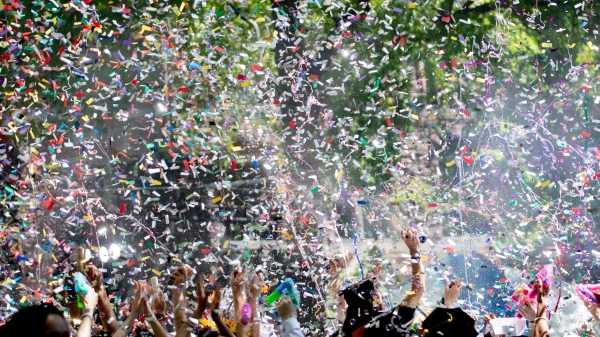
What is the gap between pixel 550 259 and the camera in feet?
34.3

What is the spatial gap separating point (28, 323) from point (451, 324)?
216 cm

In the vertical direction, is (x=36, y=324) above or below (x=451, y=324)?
above

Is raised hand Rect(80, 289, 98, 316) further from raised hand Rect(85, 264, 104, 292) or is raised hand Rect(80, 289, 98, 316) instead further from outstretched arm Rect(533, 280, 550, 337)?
outstretched arm Rect(533, 280, 550, 337)

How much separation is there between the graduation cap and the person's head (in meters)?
1.95

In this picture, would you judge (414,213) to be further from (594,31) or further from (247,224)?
(594,31)

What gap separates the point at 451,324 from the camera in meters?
3.52

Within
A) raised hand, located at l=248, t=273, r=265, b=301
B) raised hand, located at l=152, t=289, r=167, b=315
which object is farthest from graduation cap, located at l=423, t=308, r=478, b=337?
raised hand, located at l=152, t=289, r=167, b=315

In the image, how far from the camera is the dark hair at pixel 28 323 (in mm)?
2301

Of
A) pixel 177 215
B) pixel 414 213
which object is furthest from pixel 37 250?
pixel 414 213

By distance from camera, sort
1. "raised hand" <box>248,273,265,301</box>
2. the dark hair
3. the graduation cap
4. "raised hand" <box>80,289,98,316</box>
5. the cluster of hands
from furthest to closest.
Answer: "raised hand" <box>248,273,265,301</box>
the cluster of hands
the graduation cap
"raised hand" <box>80,289,98,316</box>
the dark hair

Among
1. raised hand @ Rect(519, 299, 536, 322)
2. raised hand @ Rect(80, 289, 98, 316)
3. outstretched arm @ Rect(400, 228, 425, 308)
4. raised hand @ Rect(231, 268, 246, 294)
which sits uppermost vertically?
raised hand @ Rect(519, 299, 536, 322)

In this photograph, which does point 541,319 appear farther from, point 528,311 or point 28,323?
point 28,323

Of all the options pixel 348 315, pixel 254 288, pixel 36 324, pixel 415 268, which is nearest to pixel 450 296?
pixel 415 268

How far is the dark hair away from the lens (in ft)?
7.55
